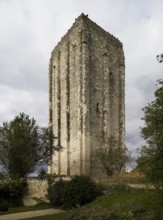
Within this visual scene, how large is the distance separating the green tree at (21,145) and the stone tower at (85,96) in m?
5.48

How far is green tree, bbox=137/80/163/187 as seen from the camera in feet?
59.2

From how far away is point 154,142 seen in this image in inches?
741

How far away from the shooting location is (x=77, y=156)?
4600cm

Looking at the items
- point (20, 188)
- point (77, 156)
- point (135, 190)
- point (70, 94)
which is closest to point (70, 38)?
point (70, 94)

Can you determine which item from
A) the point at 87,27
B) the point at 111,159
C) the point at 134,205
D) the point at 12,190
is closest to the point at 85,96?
the point at 111,159

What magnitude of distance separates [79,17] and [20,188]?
23.2 meters

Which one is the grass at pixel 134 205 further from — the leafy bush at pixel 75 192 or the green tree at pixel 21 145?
the green tree at pixel 21 145

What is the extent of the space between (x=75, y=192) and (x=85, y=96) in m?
19.1

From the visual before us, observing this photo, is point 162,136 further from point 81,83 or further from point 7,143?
point 81,83

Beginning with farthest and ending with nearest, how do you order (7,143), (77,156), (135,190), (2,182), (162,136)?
1. (77,156)
2. (7,143)
3. (2,182)
4. (135,190)
5. (162,136)

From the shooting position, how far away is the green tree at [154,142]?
1803 cm

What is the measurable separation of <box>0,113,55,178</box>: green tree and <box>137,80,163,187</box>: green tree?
903 inches

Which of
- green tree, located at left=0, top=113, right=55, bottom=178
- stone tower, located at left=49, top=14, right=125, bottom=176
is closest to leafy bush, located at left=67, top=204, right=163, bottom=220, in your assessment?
green tree, located at left=0, top=113, right=55, bottom=178

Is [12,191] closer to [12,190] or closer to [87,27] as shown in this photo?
A: [12,190]
